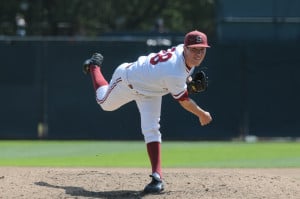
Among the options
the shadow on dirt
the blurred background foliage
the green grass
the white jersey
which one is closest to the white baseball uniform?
the white jersey

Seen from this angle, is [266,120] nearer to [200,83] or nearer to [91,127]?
[91,127]

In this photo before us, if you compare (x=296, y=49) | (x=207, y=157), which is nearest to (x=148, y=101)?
(x=207, y=157)

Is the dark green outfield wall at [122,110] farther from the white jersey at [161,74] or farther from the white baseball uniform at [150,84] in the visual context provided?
the white jersey at [161,74]

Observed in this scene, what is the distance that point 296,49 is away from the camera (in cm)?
1598

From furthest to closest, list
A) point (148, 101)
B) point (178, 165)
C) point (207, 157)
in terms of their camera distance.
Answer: point (207, 157), point (178, 165), point (148, 101)

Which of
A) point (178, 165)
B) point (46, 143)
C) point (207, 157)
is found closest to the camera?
point (178, 165)

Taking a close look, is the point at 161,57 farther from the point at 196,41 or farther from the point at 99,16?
the point at 99,16

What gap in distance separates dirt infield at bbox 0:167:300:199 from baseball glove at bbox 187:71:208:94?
3.58ft

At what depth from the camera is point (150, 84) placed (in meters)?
7.41

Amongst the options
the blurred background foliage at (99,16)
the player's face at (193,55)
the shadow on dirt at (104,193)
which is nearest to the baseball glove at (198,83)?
the player's face at (193,55)

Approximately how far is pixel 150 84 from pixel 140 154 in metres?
5.59

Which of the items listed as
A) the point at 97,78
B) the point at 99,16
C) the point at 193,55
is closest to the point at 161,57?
the point at 193,55

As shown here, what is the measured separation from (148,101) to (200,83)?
59cm

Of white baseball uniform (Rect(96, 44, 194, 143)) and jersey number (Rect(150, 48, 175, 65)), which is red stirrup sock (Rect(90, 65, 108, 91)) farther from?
jersey number (Rect(150, 48, 175, 65))
